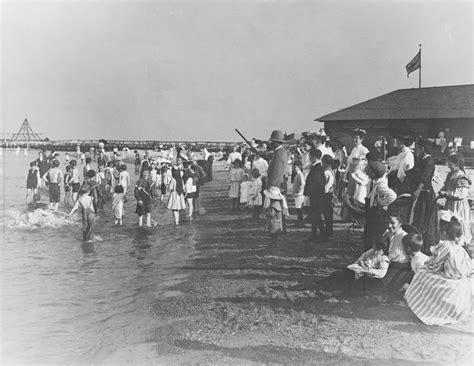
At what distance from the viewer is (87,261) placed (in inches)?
373

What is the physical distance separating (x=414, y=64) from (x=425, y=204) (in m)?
25.5

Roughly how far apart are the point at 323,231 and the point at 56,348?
208 inches

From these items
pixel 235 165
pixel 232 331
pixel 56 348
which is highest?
pixel 235 165

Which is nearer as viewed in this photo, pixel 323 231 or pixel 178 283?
pixel 178 283

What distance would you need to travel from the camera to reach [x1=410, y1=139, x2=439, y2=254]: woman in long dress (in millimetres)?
6492

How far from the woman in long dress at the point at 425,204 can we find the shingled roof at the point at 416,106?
18605 mm

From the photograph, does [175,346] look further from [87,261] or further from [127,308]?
[87,261]

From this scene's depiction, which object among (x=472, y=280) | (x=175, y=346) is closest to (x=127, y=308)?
(x=175, y=346)

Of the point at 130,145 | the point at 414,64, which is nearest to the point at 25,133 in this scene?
the point at 130,145

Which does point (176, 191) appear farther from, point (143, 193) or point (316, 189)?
point (316, 189)

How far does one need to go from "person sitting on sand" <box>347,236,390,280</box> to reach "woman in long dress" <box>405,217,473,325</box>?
2.17 ft

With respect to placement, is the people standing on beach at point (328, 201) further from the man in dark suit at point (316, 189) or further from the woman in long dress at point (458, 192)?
the woman in long dress at point (458, 192)

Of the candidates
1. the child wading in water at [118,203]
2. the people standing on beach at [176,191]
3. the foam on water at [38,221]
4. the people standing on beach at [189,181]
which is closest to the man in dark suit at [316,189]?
the people standing on beach at [176,191]

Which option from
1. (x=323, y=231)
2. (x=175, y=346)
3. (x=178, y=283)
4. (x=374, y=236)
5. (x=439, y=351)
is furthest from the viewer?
(x=323, y=231)
